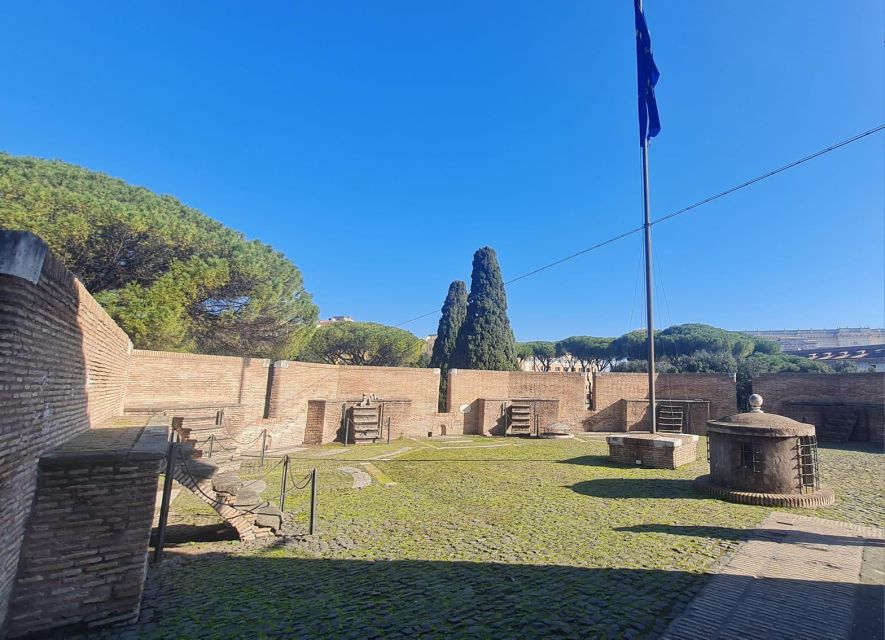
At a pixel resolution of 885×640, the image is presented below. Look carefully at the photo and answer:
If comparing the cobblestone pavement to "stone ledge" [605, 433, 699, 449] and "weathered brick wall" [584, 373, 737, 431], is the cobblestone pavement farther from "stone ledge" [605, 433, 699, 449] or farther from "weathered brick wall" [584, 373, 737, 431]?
"weathered brick wall" [584, 373, 737, 431]

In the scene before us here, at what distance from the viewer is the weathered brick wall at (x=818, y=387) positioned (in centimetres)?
1724

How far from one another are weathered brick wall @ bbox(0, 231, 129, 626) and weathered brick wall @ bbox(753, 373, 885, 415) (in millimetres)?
23970

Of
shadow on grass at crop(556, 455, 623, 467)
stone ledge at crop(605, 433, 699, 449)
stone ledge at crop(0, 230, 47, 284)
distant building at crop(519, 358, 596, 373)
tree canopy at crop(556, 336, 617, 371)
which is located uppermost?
tree canopy at crop(556, 336, 617, 371)

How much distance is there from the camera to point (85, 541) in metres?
3.80

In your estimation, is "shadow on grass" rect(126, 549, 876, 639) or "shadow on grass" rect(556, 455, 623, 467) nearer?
"shadow on grass" rect(126, 549, 876, 639)

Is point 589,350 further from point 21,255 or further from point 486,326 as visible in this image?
point 21,255

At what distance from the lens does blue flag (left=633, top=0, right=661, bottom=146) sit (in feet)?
37.7

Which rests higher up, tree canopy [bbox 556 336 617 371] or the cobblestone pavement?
tree canopy [bbox 556 336 617 371]

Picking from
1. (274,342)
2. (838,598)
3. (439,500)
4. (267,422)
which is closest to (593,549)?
(838,598)

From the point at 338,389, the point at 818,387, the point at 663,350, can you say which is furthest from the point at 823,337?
the point at 338,389

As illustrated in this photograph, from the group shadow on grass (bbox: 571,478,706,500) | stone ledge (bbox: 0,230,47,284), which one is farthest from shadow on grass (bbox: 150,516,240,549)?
shadow on grass (bbox: 571,478,706,500)

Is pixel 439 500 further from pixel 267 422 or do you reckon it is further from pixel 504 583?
pixel 267 422

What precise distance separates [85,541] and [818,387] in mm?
24594

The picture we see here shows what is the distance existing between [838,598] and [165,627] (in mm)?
6197
